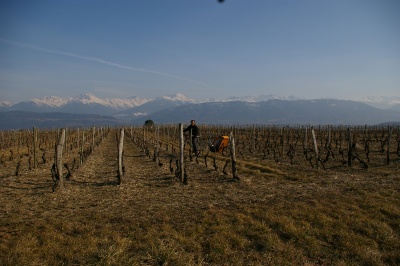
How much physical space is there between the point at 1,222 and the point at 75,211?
179 cm

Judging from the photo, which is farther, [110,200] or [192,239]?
[110,200]

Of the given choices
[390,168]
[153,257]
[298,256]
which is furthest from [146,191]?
→ [390,168]

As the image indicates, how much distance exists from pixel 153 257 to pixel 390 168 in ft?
49.0

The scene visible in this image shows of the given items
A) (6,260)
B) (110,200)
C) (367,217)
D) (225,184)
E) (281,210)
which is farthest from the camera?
(225,184)

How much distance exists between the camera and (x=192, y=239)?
666 cm

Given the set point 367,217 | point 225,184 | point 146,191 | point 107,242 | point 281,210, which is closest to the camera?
point 107,242

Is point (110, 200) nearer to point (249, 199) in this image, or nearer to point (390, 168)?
point (249, 199)

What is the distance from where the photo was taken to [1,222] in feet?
24.5

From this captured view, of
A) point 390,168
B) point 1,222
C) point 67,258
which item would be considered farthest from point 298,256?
point 390,168

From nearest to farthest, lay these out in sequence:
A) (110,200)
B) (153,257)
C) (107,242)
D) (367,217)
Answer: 1. (153,257)
2. (107,242)
3. (367,217)
4. (110,200)

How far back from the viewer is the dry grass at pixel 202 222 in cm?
589

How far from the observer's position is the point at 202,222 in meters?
7.67

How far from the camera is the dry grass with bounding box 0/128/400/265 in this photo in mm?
5887

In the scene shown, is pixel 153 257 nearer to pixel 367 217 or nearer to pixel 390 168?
pixel 367 217
